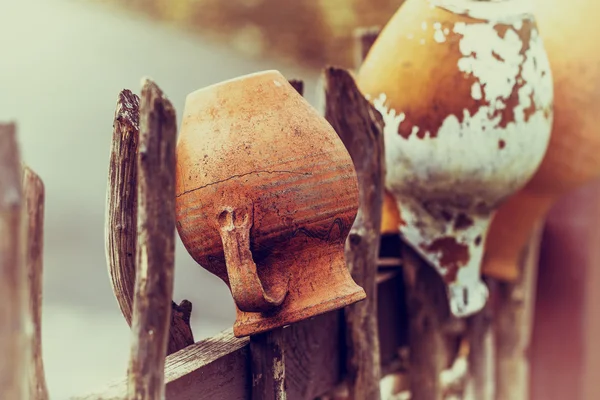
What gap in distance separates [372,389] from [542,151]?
0.51m

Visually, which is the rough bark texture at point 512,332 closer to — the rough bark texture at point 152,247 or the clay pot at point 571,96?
the clay pot at point 571,96

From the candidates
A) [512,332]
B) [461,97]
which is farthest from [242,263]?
[512,332]

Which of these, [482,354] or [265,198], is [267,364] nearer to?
[265,198]

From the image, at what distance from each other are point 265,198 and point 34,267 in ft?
1.03

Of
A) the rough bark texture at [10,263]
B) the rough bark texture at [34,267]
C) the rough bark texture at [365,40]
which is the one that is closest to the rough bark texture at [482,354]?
the rough bark texture at [365,40]

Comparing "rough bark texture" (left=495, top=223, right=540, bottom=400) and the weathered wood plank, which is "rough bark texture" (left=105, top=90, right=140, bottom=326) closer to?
the weathered wood plank

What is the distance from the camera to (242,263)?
3.19ft

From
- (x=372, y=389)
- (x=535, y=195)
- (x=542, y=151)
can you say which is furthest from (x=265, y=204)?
(x=535, y=195)

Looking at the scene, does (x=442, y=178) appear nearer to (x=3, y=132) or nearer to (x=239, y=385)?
(x=239, y=385)

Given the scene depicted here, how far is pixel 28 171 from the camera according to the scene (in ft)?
3.50

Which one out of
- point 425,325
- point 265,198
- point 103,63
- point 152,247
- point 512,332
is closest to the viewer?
point 152,247

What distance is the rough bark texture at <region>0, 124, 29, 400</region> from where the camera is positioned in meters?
0.71

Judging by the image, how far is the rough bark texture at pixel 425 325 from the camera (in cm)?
169

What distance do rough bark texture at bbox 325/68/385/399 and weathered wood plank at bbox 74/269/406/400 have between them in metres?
0.03
